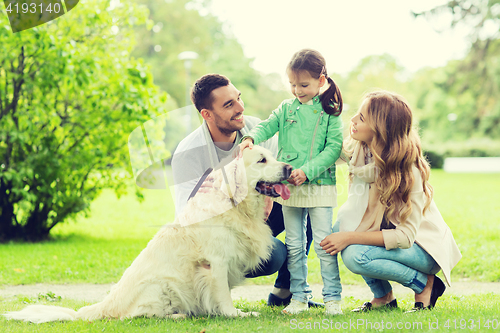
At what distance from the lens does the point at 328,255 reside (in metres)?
3.47

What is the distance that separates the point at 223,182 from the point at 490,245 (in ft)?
16.9

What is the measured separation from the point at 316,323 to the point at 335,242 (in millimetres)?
645

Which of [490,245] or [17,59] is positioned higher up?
[17,59]

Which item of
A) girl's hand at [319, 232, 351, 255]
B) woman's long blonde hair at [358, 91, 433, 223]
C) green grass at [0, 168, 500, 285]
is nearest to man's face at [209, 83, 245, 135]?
green grass at [0, 168, 500, 285]

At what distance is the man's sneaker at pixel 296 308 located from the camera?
3549 millimetres

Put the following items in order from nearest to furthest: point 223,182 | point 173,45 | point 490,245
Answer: point 223,182 → point 490,245 → point 173,45

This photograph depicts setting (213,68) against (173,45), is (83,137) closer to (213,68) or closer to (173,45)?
(173,45)

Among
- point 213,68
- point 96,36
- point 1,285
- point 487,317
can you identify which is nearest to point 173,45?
point 213,68

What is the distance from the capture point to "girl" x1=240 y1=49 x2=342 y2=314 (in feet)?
11.3

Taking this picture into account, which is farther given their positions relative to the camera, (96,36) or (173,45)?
(173,45)

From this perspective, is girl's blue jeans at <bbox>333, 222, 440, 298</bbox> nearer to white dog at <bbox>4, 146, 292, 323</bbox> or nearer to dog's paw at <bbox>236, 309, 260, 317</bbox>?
white dog at <bbox>4, 146, 292, 323</bbox>

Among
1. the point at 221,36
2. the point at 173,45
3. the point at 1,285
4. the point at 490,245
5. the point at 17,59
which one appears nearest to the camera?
the point at 1,285

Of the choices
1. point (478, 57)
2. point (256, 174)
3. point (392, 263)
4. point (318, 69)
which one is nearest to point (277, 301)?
point (392, 263)

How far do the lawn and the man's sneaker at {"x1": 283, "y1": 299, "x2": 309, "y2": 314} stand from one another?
10 centimetres
